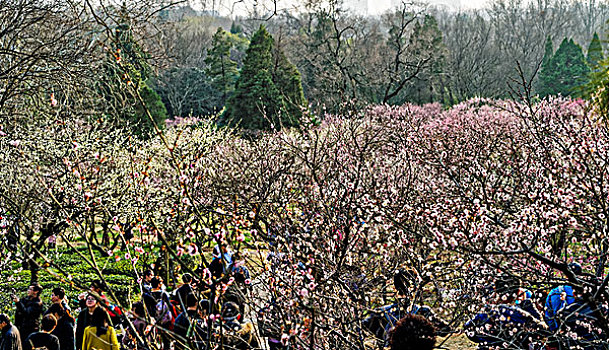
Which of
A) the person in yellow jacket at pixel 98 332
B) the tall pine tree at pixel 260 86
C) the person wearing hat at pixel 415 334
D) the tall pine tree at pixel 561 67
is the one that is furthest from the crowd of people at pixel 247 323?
the tall pine tree at pixel 561 67

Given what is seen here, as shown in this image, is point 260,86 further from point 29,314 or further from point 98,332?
point 98,332

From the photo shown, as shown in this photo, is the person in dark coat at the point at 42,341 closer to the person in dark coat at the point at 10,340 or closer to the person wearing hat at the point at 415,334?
the person in dark coat at the point at 10,340

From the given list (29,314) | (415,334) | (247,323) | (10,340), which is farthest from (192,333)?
(29,314)

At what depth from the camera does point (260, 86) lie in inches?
935

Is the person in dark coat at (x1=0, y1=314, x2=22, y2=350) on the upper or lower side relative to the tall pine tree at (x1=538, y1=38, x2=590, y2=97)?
lower

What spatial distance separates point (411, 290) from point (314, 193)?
10.9 ft

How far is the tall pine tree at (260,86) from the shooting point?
23.3 m

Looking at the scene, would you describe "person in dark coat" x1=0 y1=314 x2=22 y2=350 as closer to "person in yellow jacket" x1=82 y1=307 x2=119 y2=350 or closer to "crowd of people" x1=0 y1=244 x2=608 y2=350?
"crowd of people" x1=0 y1=244 x2=608 y2=350

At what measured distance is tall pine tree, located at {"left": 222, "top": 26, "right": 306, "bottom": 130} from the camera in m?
23.3

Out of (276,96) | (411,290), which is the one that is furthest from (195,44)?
(411,290)

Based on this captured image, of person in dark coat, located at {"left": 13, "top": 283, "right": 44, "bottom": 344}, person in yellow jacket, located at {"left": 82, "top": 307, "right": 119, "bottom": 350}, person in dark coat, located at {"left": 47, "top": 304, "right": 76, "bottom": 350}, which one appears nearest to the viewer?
person in yellow jacket, located at {"left": 82, "top": 307, "right": 119, "bottom": 350}

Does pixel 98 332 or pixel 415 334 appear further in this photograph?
pixel 98 332

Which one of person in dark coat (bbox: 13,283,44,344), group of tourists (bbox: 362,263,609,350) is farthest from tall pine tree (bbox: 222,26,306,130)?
group of tourists (bbox: 362,263,609,350)

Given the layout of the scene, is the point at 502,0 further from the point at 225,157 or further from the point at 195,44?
the point at 225,157
